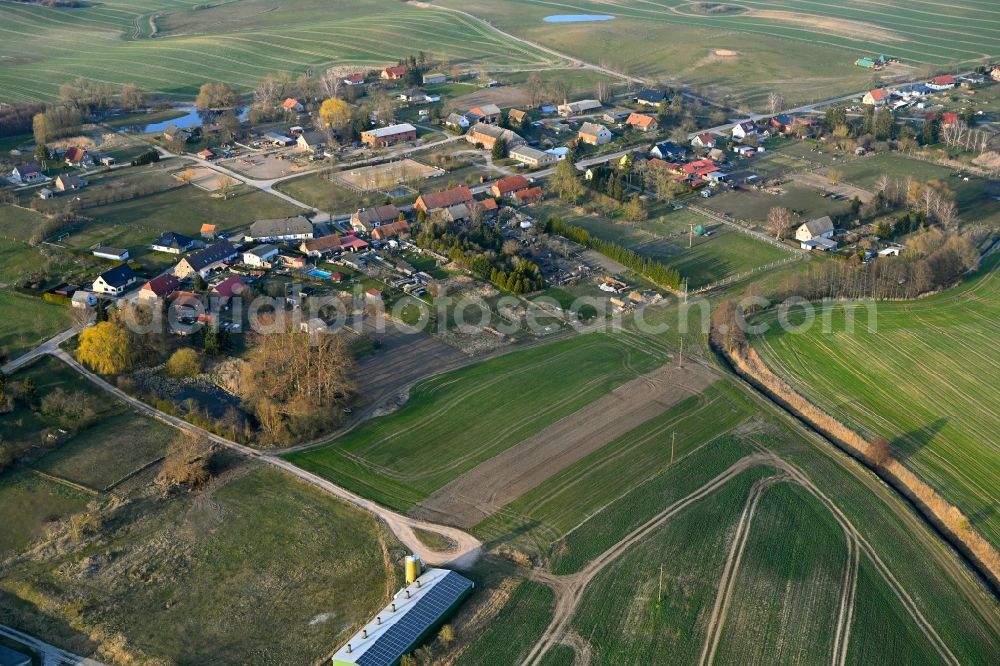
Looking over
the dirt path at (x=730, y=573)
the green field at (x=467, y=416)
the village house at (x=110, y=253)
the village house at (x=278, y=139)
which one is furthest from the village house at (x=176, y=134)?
the dirt path at (x=730, y=573)

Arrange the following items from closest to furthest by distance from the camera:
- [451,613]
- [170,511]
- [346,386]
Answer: [451,613], [170,511], [346,386]

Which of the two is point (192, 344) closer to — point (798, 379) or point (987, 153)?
point (798, 379)

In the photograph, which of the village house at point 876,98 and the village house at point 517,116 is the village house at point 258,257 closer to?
the village house at point 517,116

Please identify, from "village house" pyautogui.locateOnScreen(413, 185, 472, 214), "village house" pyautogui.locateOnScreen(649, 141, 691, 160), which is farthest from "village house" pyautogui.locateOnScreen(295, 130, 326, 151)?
"village house" pyautogui.locateOnScreen(649, 141, 691, 160)

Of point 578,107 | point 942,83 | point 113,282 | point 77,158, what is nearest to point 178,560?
→ point 113,282

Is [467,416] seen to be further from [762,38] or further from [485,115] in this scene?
[762,38]

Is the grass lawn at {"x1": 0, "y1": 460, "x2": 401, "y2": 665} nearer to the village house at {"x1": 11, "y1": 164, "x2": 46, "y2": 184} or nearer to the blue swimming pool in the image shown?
the village house at {"x1": 11, "y1": 164, "x2": 46, "y2": 184}

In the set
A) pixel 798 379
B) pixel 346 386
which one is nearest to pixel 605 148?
pixel 798 379
